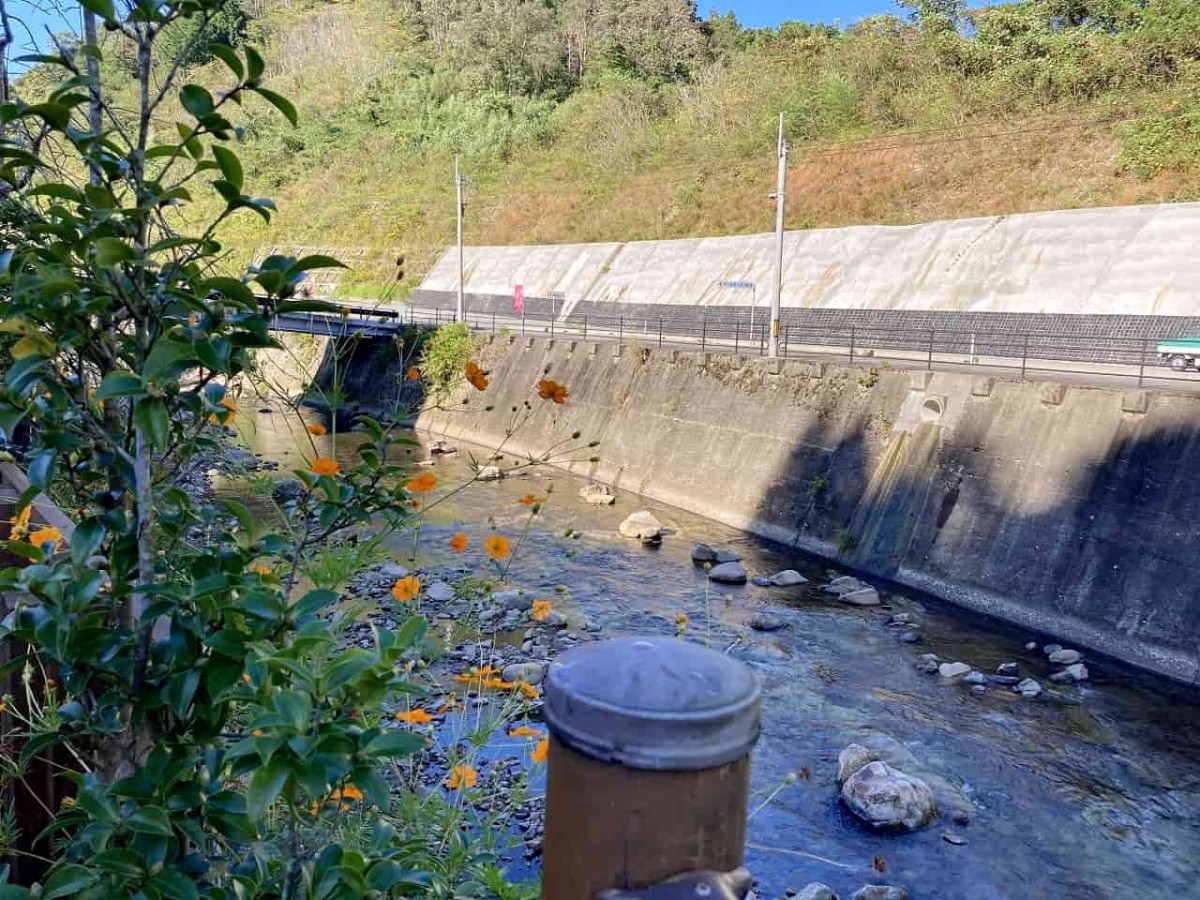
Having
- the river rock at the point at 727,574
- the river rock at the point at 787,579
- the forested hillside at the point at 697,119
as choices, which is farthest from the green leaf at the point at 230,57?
the river rock at the point at 787,579

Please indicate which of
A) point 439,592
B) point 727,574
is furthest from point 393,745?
point 727,574

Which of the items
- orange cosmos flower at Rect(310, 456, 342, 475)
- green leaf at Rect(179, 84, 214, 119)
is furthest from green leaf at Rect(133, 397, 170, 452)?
orange cosmos flower at Rect(310, 456, 342, 475)

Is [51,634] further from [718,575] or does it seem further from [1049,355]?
[1049,355]

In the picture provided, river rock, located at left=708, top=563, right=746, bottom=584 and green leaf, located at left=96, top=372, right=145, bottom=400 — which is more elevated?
green leaf, located at left=96, top=372, right=145, bottom=400

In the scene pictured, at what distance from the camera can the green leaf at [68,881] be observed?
161 cm

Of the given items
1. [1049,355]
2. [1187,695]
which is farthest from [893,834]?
[1049,355]

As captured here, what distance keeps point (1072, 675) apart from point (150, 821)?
35.1ft

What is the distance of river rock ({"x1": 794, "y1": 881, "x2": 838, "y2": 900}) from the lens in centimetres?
596

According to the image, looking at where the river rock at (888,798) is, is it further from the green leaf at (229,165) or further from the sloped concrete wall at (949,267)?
the sloped concrete wall at (949,267)

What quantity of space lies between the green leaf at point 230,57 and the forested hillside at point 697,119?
52mm

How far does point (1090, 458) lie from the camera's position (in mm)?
12492

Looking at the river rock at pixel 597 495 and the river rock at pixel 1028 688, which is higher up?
the river rock at pixel 597 495

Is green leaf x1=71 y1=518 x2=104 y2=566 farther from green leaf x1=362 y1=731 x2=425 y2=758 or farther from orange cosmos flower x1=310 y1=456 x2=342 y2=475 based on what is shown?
orange cosmos flower x1=310 y1=456 x2=342 y2=475

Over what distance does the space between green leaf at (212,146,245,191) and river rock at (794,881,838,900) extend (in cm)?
572
